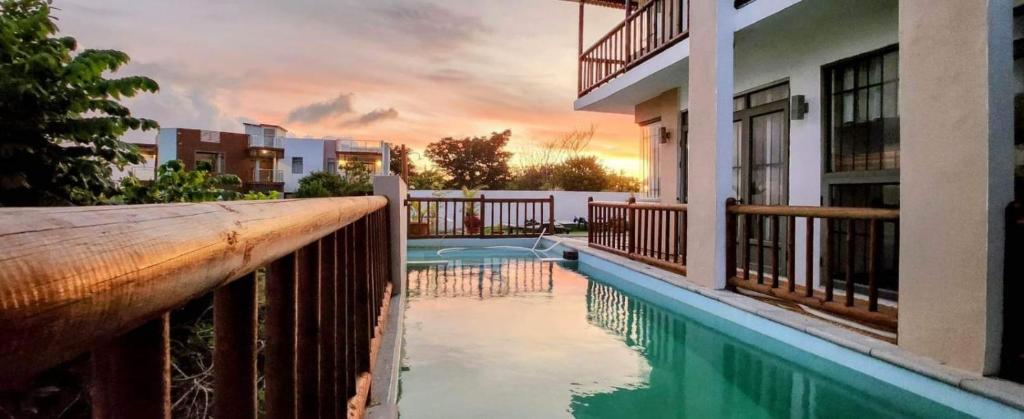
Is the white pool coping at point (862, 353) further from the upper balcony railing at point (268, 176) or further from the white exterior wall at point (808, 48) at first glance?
the upper balcony railing at point (268, 176)

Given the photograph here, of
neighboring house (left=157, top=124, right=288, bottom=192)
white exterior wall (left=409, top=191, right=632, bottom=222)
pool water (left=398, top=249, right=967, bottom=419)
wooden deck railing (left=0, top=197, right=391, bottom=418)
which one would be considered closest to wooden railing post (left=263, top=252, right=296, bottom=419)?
wooden deck railing (left=0, top=197, right=391, bottom=418)

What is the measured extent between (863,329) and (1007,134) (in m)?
1.41

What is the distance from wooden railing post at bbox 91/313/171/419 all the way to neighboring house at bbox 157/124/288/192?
32021 mm

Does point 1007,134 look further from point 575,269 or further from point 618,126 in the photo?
point 618,126

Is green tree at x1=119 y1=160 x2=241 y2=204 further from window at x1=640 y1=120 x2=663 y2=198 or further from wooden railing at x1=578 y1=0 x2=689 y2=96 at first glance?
window at x1=640 y1=120 x2=663 y2=198

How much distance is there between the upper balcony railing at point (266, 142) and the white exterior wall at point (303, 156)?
404 mm

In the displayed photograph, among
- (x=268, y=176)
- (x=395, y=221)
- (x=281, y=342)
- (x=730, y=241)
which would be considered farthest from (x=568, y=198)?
(x=268, y=176)

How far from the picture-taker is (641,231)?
7.29 metres

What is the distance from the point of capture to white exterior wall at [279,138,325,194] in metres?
32.4

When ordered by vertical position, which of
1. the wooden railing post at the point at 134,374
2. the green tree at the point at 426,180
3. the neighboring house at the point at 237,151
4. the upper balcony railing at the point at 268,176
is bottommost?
the wooden railing post at the point at 134,374

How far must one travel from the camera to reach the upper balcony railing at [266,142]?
32188 mm

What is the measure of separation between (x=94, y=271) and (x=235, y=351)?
1.44ft

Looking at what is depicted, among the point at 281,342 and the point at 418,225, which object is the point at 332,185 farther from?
the point at 281,342

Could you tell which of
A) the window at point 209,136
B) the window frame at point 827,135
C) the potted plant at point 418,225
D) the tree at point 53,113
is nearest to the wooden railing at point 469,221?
the potted plant at point 418,225
